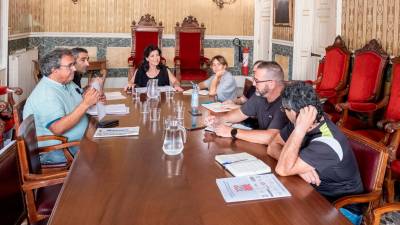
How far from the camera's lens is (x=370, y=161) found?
6.79ft

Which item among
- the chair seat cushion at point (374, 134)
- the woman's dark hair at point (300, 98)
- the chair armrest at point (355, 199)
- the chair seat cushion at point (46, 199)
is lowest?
the chair seat cushion at point (46, 199)

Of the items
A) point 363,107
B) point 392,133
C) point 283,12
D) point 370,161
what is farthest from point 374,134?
point 283,12

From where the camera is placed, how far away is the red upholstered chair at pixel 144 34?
7.74 metres

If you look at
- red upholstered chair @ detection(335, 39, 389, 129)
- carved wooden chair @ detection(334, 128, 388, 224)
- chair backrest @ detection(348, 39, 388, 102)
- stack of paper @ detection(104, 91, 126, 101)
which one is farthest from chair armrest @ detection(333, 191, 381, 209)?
chair backrest @ detection(348, 39, 388, 102)

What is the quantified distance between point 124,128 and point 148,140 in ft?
1.04

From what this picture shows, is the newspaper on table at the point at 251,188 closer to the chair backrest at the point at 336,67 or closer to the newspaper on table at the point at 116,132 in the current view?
the newspaper on table at the point at 116,132

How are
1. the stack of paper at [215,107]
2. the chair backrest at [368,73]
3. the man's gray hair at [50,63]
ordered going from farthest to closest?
the chair backrest at [368,73]
the stack of paper at [215,107]
the man's gray hair at [50,63]

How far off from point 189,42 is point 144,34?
86 cm

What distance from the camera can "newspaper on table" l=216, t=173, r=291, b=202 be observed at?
1.54m

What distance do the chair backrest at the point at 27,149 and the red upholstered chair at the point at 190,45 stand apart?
5.38 m

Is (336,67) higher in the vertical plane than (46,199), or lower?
higher

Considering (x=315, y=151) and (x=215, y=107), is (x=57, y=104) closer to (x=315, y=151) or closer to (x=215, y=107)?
(x=215, y=107)

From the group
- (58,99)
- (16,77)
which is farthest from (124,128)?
(16,77)

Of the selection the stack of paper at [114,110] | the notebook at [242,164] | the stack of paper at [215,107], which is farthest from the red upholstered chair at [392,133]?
the stack of paper at [114,110]
